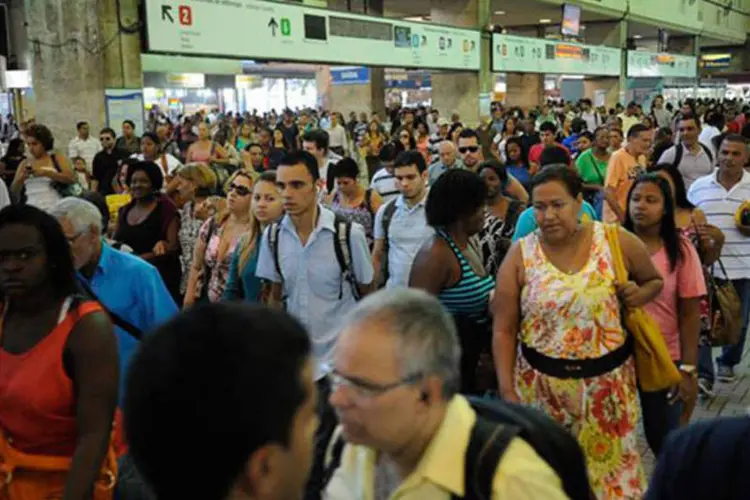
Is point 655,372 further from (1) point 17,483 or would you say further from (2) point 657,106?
(2) point 657,106

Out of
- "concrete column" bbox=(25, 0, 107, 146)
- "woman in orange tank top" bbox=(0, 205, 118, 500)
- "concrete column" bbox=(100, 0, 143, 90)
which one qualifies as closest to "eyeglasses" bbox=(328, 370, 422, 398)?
"woman in orange tank top" bbox=(0, 205, 118, 500)

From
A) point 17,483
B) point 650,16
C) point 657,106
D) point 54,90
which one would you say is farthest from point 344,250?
point 650,16

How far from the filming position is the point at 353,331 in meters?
1.88

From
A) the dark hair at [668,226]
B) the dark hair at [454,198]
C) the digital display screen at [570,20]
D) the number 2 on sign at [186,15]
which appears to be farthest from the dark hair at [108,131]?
the digital display screen at [570,20]

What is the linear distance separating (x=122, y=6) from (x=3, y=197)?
5.19m

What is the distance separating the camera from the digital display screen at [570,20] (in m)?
23.2

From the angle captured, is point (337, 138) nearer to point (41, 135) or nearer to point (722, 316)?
point (41, 135)

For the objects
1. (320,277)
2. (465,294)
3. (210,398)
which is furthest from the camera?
(320,277)

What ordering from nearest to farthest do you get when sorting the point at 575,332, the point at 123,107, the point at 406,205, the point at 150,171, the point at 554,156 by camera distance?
the point at 575,332
the point at 406,205
the point at 150,171
the point at 554,156
the point at 123,107

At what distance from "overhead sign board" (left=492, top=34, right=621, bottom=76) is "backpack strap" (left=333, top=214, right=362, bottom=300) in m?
17.2

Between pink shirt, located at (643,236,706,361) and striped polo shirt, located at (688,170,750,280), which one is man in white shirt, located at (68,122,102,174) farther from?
pink shirt, located at (643,236,706,361)

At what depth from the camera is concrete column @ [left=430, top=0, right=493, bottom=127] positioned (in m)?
20.4

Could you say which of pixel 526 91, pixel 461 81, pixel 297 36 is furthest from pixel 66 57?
pixel 526 91

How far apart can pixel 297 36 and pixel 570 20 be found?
40.1 ft
